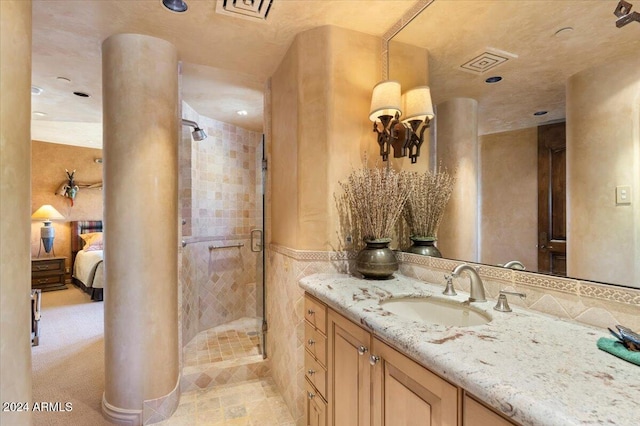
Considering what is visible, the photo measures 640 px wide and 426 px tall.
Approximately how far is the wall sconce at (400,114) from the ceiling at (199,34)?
47 centimetres

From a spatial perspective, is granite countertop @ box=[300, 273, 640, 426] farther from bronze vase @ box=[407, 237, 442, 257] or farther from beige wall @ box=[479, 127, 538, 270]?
bronze vase @ box=[407, 237, 442, 257]

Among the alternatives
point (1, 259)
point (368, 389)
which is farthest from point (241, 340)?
point (1, 259)

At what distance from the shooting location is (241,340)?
305cm

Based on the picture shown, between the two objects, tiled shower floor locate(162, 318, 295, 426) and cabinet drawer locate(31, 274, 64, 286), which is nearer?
tiled shower floor locate(162, 318, 295, 426)

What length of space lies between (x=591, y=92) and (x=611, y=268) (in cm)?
60

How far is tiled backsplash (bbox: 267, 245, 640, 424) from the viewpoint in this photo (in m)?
0.95

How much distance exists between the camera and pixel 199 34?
1979 millimetres

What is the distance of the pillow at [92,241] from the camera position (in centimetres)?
538

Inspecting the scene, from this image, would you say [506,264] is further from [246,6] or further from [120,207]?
[120,207]

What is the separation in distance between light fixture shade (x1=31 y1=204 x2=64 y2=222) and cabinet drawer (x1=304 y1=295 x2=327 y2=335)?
19.4 ft

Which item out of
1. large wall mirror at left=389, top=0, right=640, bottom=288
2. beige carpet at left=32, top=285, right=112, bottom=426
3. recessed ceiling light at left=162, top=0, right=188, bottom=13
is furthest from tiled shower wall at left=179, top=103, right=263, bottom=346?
large wall mirror at left=389, top=0, right=640, bottom=288

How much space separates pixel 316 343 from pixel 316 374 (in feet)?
0.52

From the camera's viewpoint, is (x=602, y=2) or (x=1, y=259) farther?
(x=602, y=2)

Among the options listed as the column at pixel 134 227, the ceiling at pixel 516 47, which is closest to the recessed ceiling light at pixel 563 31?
the ceiling at pixel 516 47
